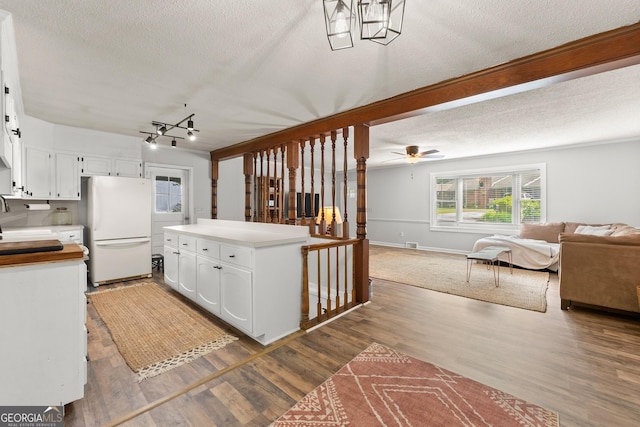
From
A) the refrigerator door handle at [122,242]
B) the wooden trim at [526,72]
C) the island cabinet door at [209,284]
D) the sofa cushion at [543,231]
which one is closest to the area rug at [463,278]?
the sofa cushion at [543,231]

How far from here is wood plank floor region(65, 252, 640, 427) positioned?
5.46 feet

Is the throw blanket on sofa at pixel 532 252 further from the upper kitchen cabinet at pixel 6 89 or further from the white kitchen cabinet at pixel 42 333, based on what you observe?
the upper kitchen cabinet at pixel 6 89

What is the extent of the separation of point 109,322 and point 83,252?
1.80m

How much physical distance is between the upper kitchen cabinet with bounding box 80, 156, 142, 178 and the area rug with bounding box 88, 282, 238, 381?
1959 millimetres

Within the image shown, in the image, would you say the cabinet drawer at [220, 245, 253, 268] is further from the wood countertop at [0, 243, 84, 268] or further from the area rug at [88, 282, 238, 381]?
the wood countertop at [0, 243, 84, 268]

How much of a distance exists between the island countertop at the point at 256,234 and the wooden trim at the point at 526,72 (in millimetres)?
1507

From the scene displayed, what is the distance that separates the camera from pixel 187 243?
346 centimetres

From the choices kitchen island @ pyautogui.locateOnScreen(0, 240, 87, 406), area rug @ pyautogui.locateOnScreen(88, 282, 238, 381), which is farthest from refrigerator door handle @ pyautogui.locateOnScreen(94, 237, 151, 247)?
kitchen island @ pyautogui.locateOnScreen(0, 240, 87, 406)

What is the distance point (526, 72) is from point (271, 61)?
2059 mm

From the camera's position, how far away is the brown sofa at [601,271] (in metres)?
2.94

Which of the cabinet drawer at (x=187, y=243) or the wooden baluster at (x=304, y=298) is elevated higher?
the cabinet drawer at (x=187, y=243)

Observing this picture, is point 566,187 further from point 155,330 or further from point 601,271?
point 155,330

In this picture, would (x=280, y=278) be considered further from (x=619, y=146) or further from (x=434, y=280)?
(x=619, y=146)

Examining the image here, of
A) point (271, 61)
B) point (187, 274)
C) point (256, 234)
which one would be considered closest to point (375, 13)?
point (271, 61)
